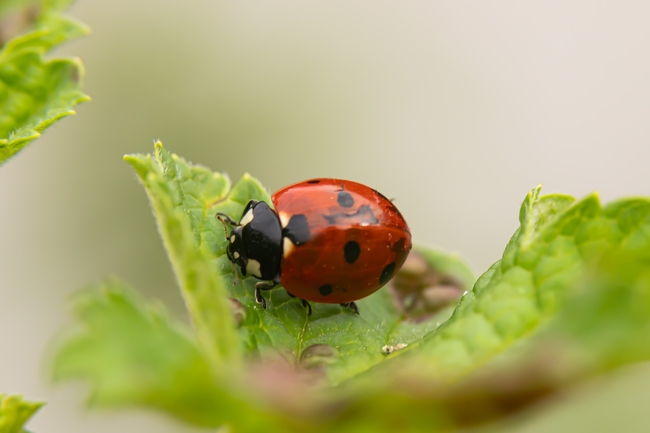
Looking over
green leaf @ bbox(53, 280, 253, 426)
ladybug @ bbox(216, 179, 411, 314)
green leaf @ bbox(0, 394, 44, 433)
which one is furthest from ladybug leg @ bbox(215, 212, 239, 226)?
green leaf @ bbox(53, 280, 253, 426)

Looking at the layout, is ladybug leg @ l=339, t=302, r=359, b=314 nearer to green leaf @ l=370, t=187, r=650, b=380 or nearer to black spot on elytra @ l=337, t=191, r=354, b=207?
black spot on elytra @ l=337, t=191, r=354, b=207

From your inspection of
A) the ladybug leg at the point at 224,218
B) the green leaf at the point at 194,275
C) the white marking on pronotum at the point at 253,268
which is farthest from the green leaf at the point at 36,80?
the white marking on pronotum at the point at 253,268

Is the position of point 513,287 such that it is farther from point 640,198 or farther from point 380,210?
point 380,210

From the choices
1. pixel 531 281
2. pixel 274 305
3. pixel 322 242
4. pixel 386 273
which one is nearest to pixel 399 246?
pixel 386 273

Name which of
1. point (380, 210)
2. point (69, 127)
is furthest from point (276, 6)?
point (380, 210)

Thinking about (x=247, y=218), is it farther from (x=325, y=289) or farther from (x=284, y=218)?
(x=325, y=289)

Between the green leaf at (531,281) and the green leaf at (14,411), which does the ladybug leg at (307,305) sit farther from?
the green leaf at (14,411)

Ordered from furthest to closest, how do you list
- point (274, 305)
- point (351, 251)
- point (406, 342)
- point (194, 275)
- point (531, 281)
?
point (351, 251) → point (274, 305) → point (406, 342) → point (531, 281) → point (194, 275)
